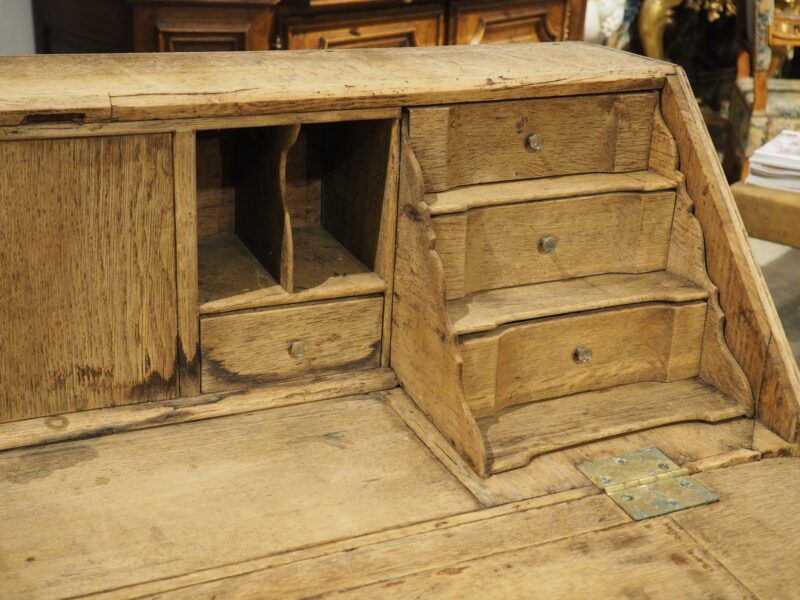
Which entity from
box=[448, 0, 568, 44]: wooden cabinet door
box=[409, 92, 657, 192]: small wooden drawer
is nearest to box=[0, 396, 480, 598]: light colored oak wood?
box=[409, 92, 657, 192]: small wooden drawer

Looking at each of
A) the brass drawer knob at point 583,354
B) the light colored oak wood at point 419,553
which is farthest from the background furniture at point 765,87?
the light colored oak wood at point 419,553

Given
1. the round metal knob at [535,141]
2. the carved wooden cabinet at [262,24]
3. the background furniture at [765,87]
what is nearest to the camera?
the round metal knob at [535,141]

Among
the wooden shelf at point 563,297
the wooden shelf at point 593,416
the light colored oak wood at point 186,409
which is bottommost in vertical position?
the wooden shelf at point 593,416

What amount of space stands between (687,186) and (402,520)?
810 millimetres

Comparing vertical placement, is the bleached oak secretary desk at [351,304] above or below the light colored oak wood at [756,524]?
above

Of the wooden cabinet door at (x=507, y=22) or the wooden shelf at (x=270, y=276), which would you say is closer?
the wooden shelf at (x=270, y=276)

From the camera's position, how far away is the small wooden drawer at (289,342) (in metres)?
1.78

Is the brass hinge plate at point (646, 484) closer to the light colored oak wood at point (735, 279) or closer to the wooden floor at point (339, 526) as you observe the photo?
the wooden floor at point (339, 526)

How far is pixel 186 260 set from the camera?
1694 mm

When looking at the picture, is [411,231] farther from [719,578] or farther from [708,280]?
[719,578]

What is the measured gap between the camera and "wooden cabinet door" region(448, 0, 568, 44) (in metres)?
3.38

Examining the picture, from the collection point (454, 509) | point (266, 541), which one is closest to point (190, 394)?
point (266, 541)

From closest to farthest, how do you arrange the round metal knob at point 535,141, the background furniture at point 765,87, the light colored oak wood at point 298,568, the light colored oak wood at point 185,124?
1. the light colored oak wood at point 298,568
2. the light colored oak wood at point 185,124
3. the round metal knob at point 535,141
4. the background furniture at point 765,87

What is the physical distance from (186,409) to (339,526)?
38 centimetres
